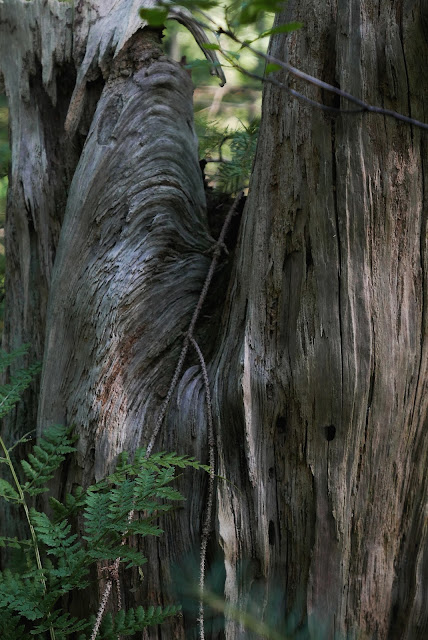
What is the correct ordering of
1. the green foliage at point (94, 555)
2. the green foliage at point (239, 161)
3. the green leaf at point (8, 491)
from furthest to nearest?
1. the green foliage at point (239, 161)
2. the green leaf at point (8, 491)
3. the green foliage at point (94, 555)

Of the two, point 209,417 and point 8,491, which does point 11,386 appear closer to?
point 8,491

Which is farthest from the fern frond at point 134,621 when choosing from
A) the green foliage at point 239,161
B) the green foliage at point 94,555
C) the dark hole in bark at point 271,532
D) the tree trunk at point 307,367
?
the green foliage at point 239,161

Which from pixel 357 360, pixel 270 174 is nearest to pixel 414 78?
pixel 270 174

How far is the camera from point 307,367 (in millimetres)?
1951

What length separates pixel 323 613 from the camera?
74.4 inches

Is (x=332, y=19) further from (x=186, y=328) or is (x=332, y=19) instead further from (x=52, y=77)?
(x=52, y=77)

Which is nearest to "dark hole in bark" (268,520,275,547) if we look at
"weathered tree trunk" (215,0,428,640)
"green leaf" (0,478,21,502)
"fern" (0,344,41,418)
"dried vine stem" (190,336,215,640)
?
"weathered tree trunk" (215,0,428,640)

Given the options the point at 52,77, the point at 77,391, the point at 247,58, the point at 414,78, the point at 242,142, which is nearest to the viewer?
the point at 414,78

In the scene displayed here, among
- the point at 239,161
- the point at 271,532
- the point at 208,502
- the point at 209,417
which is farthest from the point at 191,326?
the point at 239,161

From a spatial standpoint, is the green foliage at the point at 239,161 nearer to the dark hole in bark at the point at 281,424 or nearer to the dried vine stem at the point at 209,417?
the dried vine stem at the point at 209,417

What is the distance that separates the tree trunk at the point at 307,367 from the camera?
1.89 m

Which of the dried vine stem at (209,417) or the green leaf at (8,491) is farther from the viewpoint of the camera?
the green leaf at (8,491)

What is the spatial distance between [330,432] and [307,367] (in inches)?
8.5

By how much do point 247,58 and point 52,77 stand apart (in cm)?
433
